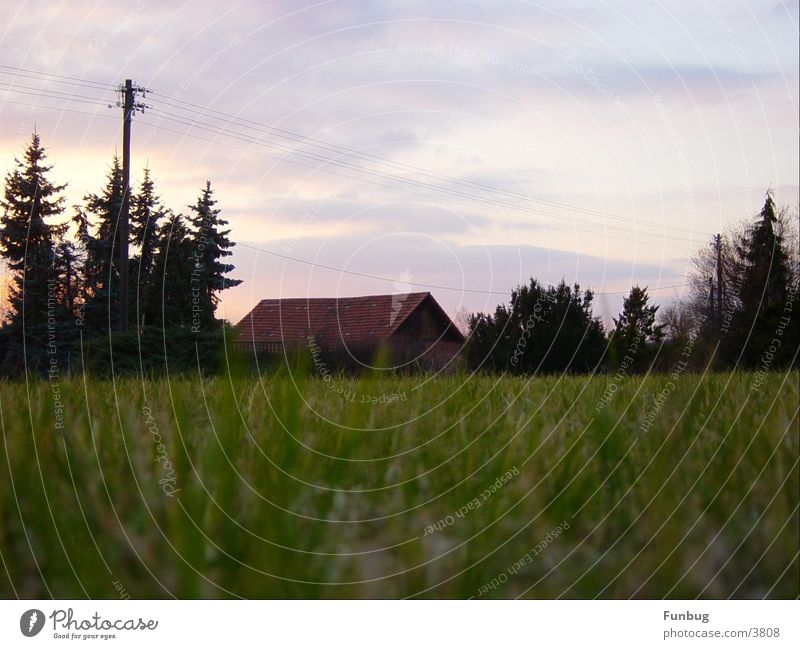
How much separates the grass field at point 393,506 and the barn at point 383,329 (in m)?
0.97

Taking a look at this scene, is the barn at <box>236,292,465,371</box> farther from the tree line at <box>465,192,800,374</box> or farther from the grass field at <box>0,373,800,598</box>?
the grass field at <box>0,373,800,598</box>

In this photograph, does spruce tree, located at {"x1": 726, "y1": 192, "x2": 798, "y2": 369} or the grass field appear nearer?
the grass field

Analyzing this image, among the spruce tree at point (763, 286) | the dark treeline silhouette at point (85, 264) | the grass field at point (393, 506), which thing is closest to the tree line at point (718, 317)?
the spruce tree at point (763, 286)

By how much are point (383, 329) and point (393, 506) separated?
1865 mm

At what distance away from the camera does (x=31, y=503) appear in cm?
146

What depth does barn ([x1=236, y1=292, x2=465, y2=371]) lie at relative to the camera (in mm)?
3049

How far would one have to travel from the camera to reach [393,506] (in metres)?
1.46

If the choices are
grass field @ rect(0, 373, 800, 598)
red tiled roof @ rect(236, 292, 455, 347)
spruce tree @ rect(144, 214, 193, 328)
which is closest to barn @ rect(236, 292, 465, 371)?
red tiled roof @ rect(236, 292, 455, 347)

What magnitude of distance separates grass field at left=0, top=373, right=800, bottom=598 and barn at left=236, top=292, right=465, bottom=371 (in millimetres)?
970

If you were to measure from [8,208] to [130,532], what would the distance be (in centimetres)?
222

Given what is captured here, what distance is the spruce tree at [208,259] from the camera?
2.61m

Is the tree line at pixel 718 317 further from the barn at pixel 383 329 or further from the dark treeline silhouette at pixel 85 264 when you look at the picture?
the dark treeline silhouette at pixel 85 264

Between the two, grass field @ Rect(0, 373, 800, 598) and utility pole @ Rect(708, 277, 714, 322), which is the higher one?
utility pole @ Rect(708, 277, 714, 322)

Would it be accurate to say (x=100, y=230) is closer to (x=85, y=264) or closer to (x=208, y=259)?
(x=85, y=264)
